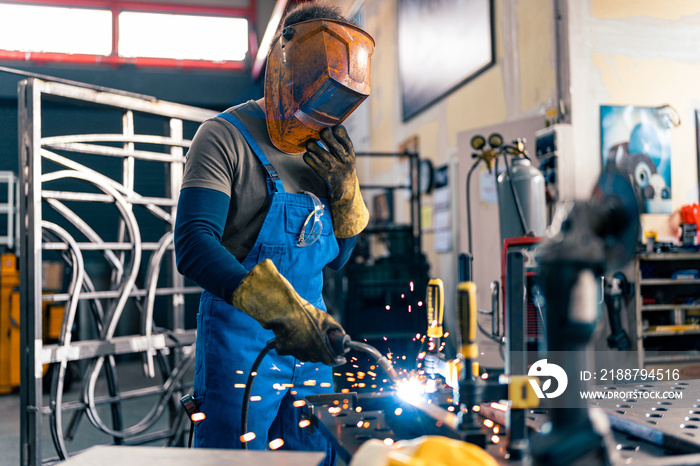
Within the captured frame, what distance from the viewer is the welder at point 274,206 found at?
3.92 feet

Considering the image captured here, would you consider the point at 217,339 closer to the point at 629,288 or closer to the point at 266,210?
the point at 266,210

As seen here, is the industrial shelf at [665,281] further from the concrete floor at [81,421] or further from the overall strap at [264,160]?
the concrete floor at [81,421]

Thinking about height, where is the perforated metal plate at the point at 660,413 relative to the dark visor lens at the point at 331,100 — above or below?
below

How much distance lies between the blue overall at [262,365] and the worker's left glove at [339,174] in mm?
82

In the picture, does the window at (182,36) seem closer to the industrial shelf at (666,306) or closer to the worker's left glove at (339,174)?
the industrial shelf at (666,306)

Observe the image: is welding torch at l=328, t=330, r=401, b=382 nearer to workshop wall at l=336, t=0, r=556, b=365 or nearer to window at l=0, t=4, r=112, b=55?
workshop wall at l=336, t=0, r=556, b=365

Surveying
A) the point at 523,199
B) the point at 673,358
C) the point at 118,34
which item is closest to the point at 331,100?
the point at 523,199

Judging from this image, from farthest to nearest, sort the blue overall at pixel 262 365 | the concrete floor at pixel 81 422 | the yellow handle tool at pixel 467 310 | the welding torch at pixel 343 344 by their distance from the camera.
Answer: the concrete floor at pixel 81 422 < the blue overall at pixel 262 365 < the welding torch at pixel 343 344 < the yellow handle tool at pixel 467 310

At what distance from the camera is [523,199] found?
291 centimetres

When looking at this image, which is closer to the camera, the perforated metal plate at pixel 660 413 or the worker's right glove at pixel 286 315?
the perforated metal plate at pixel 660 413

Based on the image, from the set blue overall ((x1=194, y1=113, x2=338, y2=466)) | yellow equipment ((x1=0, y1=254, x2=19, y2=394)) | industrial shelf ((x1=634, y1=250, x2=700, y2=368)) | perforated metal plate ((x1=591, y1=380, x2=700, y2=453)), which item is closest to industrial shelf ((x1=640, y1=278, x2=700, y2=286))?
industrial shelf ((x1=634, y1=250, x2=700, y2=368))

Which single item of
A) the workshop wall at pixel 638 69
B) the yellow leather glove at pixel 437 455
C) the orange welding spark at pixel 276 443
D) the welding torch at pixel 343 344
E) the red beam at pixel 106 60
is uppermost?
Answer: the red beam at pixel 106 60

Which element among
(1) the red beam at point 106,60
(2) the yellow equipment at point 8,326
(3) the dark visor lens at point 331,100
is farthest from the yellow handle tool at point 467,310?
(1) the red beam at point 106,60

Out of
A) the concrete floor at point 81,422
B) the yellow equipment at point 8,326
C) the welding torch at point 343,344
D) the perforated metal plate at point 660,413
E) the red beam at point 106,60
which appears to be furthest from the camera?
the red beam at point 106,60
